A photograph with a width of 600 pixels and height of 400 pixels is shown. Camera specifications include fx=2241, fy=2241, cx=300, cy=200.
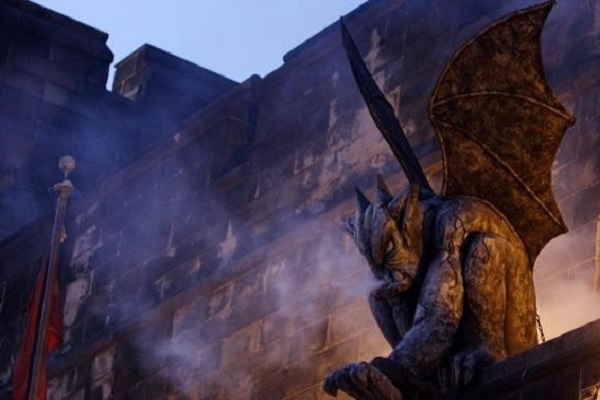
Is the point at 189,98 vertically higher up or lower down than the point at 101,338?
higher up

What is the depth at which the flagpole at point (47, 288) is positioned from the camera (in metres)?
12.4

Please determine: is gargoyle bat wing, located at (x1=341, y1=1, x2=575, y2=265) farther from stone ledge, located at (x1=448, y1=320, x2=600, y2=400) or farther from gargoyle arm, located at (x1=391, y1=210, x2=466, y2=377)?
stone ledge, located at (x1=448, y1=320, x2=600, y2=400)

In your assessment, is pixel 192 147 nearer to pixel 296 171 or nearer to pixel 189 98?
pixel 296 171

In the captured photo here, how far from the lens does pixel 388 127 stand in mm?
8070

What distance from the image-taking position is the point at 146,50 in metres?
16.4

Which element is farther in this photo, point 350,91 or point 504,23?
point 350,91

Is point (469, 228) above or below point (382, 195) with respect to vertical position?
below

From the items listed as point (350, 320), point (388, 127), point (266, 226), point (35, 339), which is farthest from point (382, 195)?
point (35, 339)

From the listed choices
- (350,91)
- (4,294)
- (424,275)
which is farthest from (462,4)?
(4,294)

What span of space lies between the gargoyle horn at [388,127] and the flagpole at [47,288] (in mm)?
4478

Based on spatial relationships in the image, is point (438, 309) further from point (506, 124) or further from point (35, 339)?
point (35, 339)

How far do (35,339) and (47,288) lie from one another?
0.32 m

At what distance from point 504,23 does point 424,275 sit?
0.93m

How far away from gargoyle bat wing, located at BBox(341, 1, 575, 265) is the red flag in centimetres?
517
